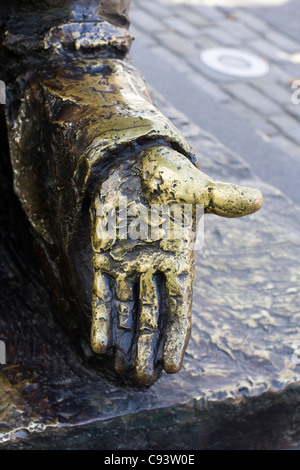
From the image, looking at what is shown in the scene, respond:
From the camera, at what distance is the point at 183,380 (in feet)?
5.03

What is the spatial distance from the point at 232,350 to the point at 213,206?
606mm

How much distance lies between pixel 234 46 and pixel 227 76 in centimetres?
39

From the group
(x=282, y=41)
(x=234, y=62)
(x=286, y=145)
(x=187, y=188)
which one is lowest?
(x=286, y=145)

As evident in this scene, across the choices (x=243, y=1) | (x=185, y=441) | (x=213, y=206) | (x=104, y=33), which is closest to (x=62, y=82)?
(x=104, y=33)

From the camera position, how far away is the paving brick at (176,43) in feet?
13.8

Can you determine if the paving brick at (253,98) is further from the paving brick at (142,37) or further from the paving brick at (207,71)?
the paving brick at (142,37)

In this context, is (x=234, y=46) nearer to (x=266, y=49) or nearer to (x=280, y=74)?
(x=266, y=49)

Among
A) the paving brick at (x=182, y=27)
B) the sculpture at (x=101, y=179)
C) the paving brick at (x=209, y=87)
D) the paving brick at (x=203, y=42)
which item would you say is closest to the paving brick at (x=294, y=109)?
the paving brick at (x=209, y=87)

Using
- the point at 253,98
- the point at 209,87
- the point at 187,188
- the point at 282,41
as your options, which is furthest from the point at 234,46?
the point at 187,188

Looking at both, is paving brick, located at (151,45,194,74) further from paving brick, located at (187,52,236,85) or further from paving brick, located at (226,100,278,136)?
paving brick, located at (226,100,278,136)

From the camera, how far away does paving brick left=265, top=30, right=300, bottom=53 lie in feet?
14.3

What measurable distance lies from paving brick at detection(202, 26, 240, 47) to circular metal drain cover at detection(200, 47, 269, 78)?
2.9 inches

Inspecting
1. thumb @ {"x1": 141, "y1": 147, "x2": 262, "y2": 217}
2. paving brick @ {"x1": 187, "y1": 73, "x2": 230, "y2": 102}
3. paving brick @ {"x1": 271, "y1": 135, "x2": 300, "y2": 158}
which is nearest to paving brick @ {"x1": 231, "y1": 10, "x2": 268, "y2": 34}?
paving brick @ {"x1": 187, "y1": 73, "x2": 230, "y2": 102}

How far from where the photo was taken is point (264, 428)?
64.4 inches
